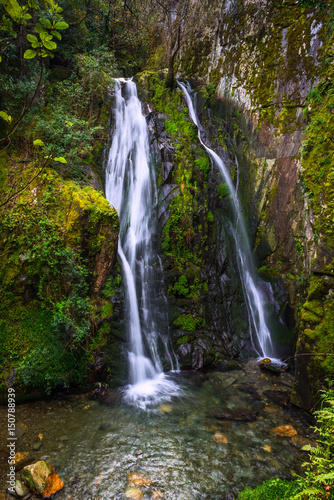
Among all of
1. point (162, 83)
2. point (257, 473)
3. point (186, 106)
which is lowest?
point (257, 473)

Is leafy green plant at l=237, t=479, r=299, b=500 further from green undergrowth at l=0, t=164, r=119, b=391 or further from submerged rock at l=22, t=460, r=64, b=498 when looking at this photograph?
green undergrowth at l=0, t=164, r=119, b=391

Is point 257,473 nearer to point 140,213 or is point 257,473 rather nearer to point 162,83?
point 140,213

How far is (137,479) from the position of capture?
3.53 m

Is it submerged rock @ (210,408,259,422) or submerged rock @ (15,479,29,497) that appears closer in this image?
submerged rock @ (15,479,29,497)

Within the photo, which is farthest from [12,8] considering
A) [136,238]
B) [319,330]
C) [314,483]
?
[136,238]

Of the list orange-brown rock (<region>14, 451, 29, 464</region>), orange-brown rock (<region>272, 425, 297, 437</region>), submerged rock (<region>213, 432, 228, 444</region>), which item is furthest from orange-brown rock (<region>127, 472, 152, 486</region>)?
orange-brown rock (<region>272, 425, 297, 437</region>)

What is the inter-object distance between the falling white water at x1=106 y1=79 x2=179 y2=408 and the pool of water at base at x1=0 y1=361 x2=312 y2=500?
2.35 feet

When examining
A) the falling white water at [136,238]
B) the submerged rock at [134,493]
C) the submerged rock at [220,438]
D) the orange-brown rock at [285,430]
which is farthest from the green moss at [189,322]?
the submerged rock at [134,493]

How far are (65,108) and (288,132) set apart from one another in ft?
21.9

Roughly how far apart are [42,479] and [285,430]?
3.77m

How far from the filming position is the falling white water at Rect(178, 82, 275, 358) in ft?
26.1

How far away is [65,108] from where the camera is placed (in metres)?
6.99

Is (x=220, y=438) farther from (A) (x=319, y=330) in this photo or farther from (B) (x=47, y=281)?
(B) (x=47, y=281)

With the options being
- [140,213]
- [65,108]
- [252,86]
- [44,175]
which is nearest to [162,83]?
[252,86]
